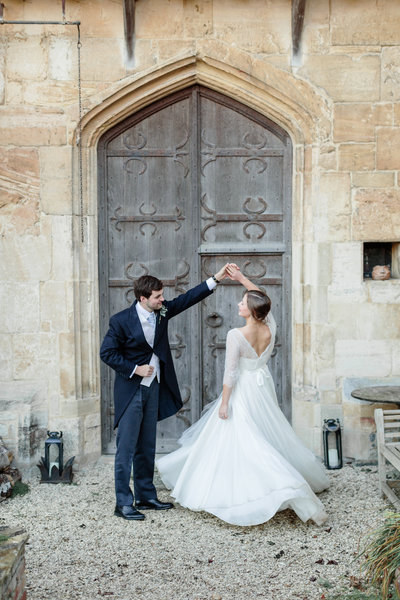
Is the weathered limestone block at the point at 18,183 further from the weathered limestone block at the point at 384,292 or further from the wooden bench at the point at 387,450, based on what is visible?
the wooden bench at the point at 387,450

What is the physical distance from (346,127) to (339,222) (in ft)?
2.64

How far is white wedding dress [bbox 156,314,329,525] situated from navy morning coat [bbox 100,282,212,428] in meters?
0.36

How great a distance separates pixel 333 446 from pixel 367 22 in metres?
3.61

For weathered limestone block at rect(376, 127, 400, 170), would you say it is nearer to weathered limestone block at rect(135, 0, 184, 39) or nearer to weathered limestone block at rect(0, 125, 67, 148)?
weathered limestone block at rect(135, 0, 184, 39)

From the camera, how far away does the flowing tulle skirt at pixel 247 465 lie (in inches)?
180

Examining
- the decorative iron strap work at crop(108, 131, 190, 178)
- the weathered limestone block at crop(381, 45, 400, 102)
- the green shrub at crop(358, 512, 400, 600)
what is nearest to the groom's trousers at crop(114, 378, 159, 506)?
the green shrub at crop(358, 512, 400, 600)

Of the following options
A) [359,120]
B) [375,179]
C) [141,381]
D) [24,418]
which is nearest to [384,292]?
[375,179]

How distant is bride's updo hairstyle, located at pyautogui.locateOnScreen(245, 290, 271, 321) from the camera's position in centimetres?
484

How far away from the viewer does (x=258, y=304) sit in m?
4.84

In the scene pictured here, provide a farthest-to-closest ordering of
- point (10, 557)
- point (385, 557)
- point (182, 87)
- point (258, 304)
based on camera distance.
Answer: point (182, 87) < point (258, 304) < point (385, 557) < point (10, 557)

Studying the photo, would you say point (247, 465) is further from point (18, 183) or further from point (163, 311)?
point (18, 183)

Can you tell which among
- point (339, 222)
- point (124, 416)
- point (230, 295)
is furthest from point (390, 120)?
point (124, 416)

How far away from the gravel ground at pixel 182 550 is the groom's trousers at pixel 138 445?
186mm

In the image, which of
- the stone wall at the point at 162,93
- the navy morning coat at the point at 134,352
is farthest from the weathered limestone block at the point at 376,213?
the navy morning coat at the point at 134,352
